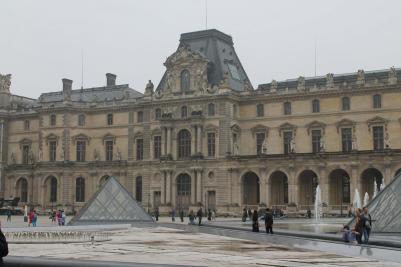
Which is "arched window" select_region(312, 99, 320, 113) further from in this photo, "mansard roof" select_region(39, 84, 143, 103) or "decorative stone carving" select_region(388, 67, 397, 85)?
"mansard roof" select_region(39, 84, 143, 103)

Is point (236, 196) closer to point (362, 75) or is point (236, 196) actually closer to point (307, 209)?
point (307, 209)

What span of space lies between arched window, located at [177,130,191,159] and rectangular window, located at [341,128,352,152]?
1640 centimetres

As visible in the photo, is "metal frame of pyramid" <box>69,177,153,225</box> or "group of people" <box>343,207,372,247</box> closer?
"group of people" <box>343,207,372,247</box>

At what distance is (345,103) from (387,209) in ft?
117

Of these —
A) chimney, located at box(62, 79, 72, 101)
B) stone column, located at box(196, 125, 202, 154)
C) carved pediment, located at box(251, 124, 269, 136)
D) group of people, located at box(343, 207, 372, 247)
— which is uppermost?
chimney, located at box(62, 79, 72, 101)

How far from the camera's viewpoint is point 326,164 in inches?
2340

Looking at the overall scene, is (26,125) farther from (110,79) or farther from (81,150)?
(110,79)

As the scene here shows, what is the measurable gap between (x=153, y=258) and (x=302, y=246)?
6814 mm

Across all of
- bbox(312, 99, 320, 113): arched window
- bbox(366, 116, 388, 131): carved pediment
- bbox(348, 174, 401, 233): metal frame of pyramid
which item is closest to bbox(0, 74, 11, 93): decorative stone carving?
bbox(312, 99, 320, 113): arched window

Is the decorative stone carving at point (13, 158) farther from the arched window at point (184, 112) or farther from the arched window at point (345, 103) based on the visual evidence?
the arched window at point (345, 103)

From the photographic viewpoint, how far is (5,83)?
277 ft

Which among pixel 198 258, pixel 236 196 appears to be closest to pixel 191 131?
pixel 236 196

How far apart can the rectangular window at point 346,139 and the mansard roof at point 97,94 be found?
88.4ft

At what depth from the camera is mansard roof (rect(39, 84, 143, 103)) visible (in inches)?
3088
